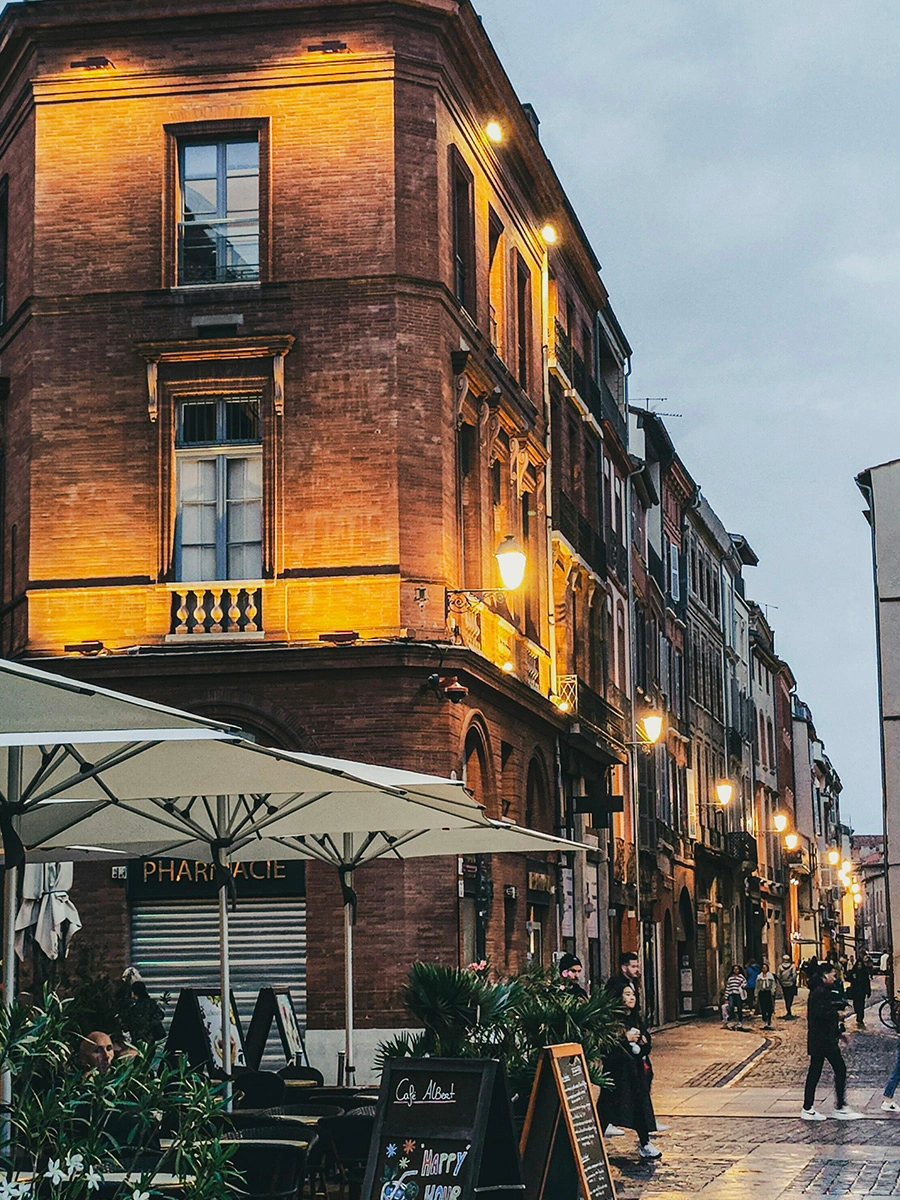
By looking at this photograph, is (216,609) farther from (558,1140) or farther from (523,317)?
(558,1140)

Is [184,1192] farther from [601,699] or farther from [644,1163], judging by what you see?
[601,699]

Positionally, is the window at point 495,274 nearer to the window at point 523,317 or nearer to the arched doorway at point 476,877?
the window at point 523,317

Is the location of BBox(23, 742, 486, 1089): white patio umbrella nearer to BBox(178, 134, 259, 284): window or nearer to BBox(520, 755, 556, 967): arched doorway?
BBox(178, 134, 259, 284): window

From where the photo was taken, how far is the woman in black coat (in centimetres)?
1806

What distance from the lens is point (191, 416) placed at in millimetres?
25406

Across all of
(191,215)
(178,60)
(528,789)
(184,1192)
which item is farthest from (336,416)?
(184,1192)

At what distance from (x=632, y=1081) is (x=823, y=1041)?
3.85 meters

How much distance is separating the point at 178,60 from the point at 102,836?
15124 millimetres

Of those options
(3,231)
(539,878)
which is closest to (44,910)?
(3,231)

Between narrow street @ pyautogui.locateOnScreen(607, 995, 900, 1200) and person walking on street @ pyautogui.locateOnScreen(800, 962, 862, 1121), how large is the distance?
0.97ft

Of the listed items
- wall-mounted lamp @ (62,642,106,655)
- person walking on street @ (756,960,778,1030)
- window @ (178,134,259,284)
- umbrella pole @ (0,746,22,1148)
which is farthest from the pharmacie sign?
person walking on street @ (756,960,778,1030)

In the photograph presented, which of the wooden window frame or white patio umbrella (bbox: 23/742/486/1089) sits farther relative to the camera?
the wooden window frame

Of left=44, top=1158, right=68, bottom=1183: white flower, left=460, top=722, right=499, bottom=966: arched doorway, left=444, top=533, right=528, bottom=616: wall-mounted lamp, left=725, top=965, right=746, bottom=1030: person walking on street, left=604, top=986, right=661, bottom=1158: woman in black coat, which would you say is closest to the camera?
left=44, top=1158, right=68, bottom=1183: white flower

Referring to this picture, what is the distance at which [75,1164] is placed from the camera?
641 cm
